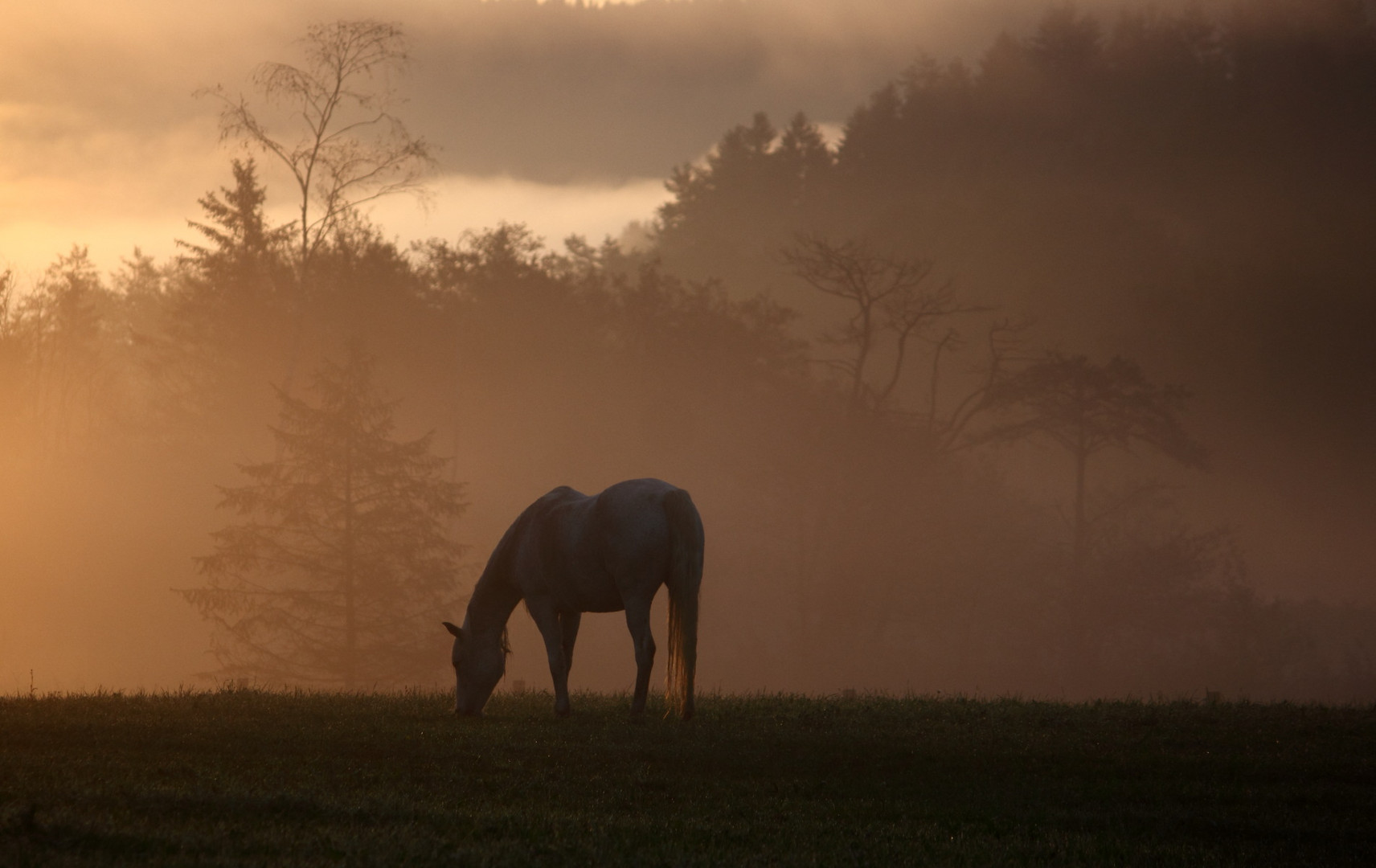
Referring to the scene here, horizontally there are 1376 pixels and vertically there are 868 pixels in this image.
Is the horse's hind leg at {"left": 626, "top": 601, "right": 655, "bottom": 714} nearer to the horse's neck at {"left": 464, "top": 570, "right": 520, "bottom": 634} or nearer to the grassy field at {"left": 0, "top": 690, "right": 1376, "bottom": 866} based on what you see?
the grassy field at {"left": 0, "top": 690, "right": 1376, "bottom": 866}

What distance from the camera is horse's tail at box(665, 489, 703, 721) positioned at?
556 inches

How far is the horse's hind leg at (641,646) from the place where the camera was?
46.1 ft

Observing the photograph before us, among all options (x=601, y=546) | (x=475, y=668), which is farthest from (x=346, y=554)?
(x=601, y=546)

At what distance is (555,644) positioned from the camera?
15.3 m

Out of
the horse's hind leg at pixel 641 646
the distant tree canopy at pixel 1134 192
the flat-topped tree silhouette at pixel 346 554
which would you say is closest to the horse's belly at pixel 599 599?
the horse's hind leg at pixel 641 646

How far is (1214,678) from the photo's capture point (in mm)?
52000

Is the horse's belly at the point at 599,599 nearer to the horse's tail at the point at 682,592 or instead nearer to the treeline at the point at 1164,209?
the horse's tail at the point at 682,592

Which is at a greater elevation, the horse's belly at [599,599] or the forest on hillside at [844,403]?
the forest on hillside at [844,403]

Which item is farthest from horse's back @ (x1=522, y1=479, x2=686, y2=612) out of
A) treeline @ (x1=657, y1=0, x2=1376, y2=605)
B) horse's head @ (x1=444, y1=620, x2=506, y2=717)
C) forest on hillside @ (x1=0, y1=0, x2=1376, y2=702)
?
treeline @ (x1=657, y1=0, x2=1376, y2=605)

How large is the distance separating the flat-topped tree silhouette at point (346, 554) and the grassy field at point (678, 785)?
21.7 meters

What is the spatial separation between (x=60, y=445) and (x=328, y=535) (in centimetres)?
4240

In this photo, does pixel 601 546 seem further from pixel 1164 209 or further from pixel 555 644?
pixel 1164 209

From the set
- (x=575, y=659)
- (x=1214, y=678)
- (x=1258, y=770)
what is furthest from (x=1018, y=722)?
(x=1214, y=678)

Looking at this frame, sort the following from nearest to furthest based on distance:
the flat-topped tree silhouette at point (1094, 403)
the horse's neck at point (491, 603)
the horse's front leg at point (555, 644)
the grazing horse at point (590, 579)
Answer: the grazing horse at point (590, 579)
the horse's front leg at point (555, 644)
the horse's neck at point (491, 603)
the flat-topped tree silhouette at point (1094, 403)
